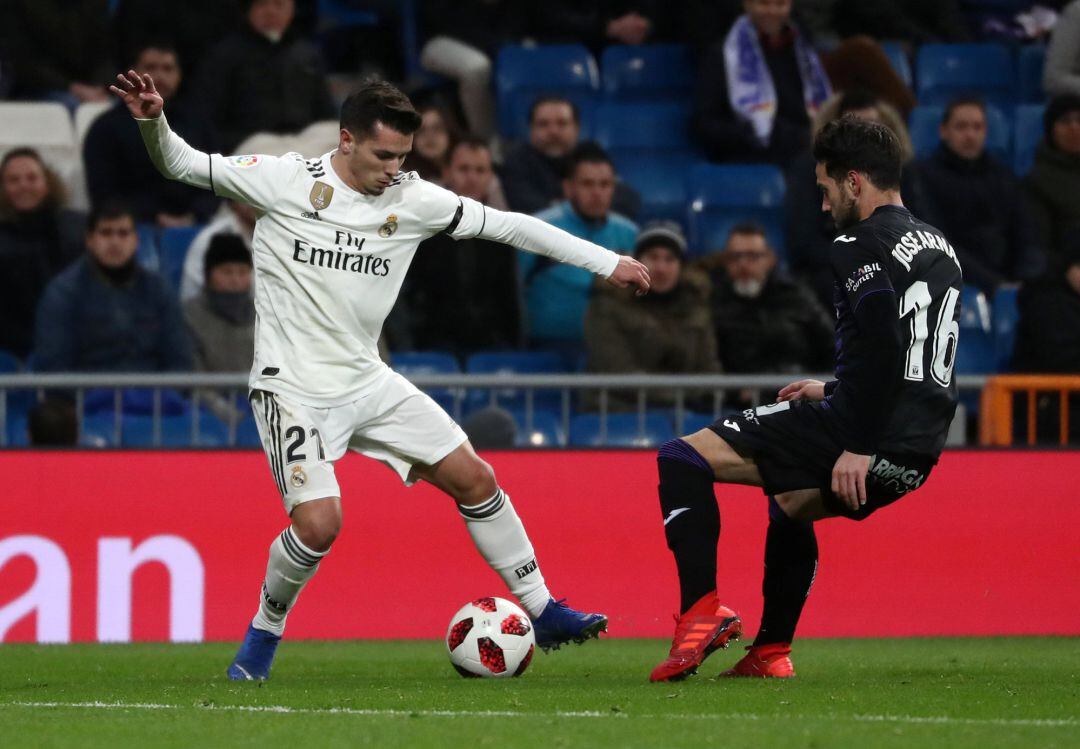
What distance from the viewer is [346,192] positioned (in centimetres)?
723

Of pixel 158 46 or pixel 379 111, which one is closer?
pixel 379 111

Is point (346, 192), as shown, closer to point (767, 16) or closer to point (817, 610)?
point (817, 610)

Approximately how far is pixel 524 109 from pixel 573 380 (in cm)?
452

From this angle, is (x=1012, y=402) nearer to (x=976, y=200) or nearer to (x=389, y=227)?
(x=976, y=200)

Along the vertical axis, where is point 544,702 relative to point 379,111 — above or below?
below

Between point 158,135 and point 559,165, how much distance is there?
598 cm

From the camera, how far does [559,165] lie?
12.7m

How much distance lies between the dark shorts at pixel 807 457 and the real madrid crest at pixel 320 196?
Result: 1757 millimetres

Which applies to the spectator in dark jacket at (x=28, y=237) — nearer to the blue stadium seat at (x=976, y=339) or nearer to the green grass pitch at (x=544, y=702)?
the green grass pitch at (x=544, y=702)

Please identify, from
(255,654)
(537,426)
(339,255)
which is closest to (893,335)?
(339,255)

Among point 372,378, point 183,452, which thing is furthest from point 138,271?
point 372,378

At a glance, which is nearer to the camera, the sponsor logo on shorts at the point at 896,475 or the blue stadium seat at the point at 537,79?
the sponsor logo on shorts at the point at 896,475

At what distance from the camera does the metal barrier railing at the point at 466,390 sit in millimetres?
9562

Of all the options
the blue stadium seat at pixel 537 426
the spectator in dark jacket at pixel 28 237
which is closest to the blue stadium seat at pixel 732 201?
the blue stadium seat at pixel 537 426
